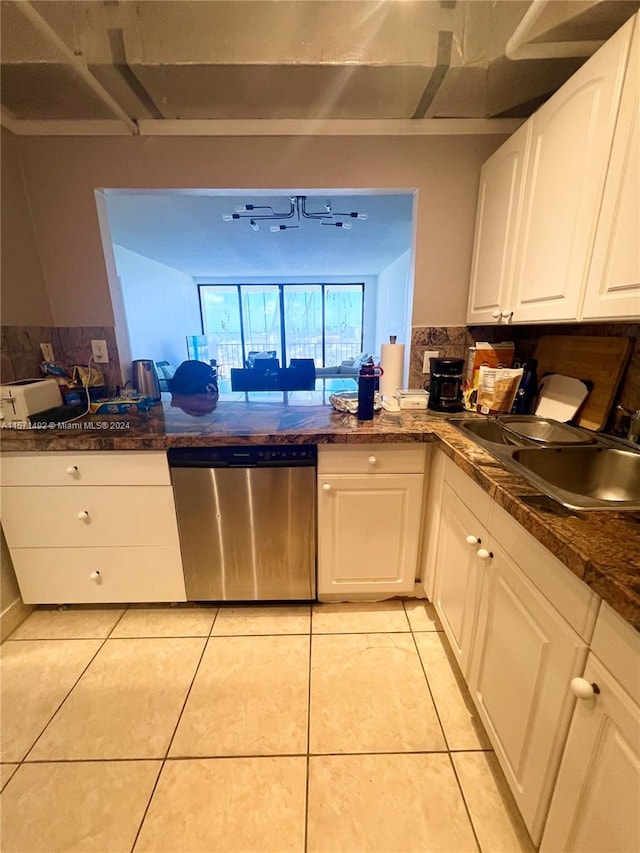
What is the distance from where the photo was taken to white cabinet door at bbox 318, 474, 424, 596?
57.1 inches

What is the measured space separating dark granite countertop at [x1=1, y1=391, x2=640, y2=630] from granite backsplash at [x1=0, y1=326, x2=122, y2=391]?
1.26ft

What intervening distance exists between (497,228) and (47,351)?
2390 mm

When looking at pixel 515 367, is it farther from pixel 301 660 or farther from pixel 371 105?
pixel 301 660

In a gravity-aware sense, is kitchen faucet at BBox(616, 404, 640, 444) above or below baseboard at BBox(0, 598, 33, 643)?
above

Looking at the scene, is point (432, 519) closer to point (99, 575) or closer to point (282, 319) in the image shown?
point (99, 575)

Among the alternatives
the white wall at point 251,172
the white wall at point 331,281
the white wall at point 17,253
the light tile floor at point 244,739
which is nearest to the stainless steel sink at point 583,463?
the light tile floor at point 244,739

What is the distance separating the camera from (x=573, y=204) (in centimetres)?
109

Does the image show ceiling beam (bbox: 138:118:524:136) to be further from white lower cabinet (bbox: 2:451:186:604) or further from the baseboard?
the baseboard

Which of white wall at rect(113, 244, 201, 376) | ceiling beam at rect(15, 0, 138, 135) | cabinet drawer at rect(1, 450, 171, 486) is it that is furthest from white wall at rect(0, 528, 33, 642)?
white wall at rect(113, 244, 201, 376)

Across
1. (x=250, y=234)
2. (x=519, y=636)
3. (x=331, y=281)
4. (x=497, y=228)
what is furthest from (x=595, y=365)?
(x=331, y=281)

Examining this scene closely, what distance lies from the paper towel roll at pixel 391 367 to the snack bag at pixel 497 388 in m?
0.39

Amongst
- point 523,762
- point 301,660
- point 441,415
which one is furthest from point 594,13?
point 301,660

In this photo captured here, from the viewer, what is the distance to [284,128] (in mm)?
1635

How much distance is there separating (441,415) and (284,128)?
1.60m
